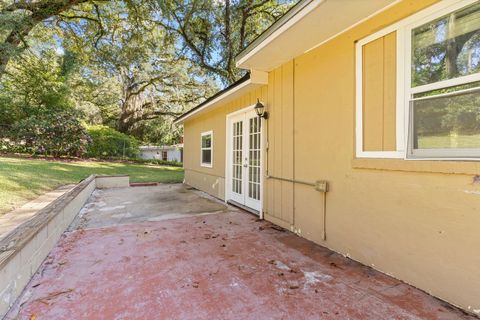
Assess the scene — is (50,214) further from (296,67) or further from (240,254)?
(296,67)

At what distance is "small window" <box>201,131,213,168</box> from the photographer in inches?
320

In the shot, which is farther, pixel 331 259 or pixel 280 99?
pixel 280 99

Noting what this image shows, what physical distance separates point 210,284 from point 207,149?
6.28 metres

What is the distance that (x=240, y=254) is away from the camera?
3.34 metres

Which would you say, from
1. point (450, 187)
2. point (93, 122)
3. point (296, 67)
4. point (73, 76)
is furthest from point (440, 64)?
point (93, 122)

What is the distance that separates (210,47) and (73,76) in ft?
35.5

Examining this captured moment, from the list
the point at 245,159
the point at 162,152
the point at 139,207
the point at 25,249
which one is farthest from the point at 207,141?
the point at 162,152

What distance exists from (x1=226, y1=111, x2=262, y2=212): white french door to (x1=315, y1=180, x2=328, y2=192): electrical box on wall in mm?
1752

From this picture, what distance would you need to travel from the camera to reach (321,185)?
3.59 m

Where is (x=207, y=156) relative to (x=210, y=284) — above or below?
above

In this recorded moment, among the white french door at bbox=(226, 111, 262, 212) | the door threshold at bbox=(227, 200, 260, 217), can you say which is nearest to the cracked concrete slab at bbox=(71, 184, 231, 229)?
the door threshold at bbox=(227, 200, 260, 217)

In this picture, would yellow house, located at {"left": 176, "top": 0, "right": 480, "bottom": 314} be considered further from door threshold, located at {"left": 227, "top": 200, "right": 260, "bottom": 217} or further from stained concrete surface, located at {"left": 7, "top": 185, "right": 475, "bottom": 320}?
door threshold, located at {"left": 227, "top": 200, "right": 260, "bottom": 217}

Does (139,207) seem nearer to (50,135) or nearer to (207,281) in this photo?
(207,281)

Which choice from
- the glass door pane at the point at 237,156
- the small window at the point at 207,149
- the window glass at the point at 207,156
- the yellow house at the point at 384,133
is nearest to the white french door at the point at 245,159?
the glass door pane at the point at 237,156
